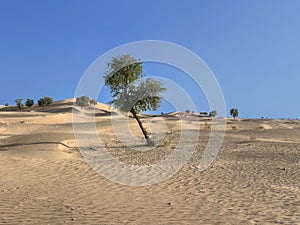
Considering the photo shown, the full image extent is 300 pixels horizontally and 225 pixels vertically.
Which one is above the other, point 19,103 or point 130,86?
point 19,103

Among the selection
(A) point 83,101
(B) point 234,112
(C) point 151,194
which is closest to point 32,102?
(A) point 83,101

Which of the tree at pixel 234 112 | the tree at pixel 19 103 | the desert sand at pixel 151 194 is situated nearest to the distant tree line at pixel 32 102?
the tree at pixel 19 103

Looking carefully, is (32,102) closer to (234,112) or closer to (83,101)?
(83,101)

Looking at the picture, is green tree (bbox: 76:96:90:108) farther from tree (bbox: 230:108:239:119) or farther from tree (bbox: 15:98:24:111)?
tree (bbox: 230:108:239:119)

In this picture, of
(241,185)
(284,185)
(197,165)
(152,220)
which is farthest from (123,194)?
(197,165)

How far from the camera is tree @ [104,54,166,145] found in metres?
21.6

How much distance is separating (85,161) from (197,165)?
558 centimetres

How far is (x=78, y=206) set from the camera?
295 inches

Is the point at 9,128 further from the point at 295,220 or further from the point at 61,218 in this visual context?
the point at 295,220

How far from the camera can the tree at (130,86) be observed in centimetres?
2156

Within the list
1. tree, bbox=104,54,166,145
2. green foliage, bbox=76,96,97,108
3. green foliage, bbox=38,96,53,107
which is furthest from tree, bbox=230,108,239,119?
tree, bbox=104,54,166,145

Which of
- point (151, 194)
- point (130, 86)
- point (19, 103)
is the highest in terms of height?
point (19, 103)

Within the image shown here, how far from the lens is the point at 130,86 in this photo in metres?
21.9

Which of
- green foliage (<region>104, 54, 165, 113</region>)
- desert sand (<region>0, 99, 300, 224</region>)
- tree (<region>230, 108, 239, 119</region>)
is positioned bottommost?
desert sand (<region>0, 99, 300, 224</region>)
